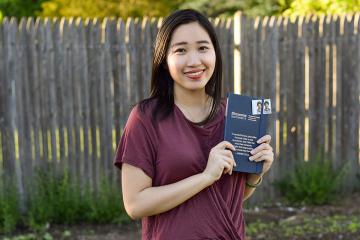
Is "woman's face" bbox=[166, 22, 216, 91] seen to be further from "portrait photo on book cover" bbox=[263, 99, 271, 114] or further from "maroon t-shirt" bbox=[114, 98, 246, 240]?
"portrait photo on book cover" bbox=[263, 99, 271, 114]

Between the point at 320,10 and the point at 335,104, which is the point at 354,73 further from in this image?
the point at 320,10

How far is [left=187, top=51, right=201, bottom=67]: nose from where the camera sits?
2197mm

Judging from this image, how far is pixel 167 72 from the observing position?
7.60 ft

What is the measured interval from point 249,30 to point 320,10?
3026 millimetres

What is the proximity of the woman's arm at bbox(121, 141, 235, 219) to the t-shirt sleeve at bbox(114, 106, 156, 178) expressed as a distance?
0.02m

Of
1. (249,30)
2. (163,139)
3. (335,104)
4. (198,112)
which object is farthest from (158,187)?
(335,104)

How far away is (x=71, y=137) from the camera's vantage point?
655cm

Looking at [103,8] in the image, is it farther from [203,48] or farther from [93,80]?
[203,48]

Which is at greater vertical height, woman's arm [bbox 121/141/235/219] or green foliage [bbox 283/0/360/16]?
green foliage [bbox 283/0/360/16]

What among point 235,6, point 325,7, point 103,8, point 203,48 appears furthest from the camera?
point 235,6

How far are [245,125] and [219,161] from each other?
0.69 ft

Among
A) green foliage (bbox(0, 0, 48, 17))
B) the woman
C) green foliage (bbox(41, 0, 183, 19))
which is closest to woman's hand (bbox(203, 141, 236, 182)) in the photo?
the woman

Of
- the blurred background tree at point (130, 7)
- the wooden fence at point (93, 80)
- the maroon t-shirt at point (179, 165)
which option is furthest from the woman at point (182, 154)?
the blurred background tree at point (130, 7)

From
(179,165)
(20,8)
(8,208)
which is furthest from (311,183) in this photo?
(20,8)
